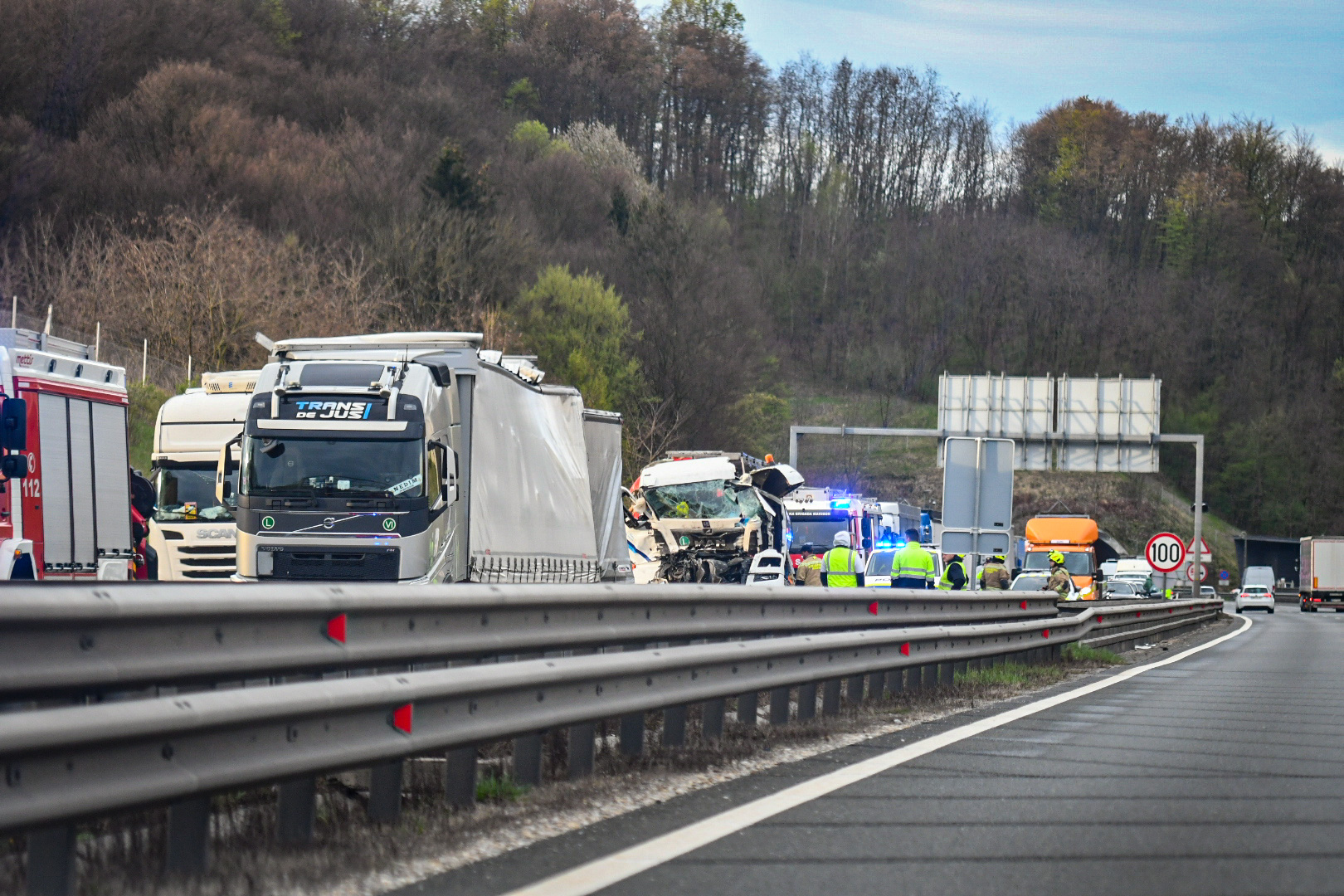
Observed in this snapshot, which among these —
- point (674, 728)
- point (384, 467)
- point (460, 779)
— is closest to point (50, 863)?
point (460, 779)

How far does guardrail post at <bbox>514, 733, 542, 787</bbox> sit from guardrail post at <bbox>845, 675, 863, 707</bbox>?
426 centimetres

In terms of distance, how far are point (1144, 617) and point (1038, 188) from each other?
239 ft

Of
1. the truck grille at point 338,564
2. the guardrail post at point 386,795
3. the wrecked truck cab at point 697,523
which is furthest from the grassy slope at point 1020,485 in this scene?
the guardrail post at point 386,795

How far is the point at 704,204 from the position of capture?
84.6 m

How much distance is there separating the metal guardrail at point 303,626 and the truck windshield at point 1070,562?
38.5m

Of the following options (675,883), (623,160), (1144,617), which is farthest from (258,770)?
(623,160)

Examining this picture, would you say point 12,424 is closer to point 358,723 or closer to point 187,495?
point 187,495

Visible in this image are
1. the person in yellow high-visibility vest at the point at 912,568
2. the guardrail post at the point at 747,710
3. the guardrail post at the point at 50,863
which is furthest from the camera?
the person in yellow high-visibility vest at the point at 912,568

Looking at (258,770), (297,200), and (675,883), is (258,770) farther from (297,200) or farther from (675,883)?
(297,200)

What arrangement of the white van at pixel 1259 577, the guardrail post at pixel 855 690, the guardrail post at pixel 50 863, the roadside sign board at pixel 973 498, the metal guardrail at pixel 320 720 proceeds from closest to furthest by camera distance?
the metal guardrail at pixel 320 720
the guardrail post at pixel 50 863
the guardrail post at pixel 855 690
the roadside sign board at pixel 973 498
the white van at pixel 1259 577

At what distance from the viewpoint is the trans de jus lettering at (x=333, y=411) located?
15445mm

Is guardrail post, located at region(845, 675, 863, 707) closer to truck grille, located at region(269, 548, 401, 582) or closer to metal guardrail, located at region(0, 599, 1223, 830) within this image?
metal guardrail, located at region(0, 599, 1223, 830)

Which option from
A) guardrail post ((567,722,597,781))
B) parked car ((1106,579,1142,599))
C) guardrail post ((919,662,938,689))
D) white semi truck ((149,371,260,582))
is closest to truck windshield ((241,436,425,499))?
white semi truck ((149,371,260,582))

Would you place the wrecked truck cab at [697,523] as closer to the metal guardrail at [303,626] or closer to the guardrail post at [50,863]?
the metal guardrail at [303,626]
